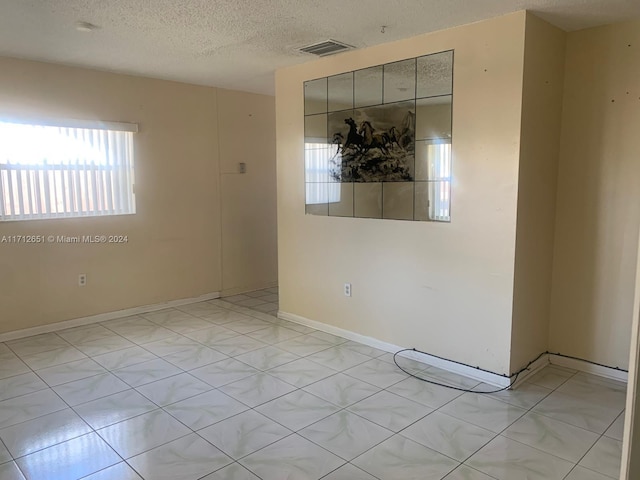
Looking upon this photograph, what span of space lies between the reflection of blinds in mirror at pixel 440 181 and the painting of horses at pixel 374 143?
0.17m

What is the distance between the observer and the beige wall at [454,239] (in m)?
3.04

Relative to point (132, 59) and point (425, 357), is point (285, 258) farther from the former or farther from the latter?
point (132, 59)

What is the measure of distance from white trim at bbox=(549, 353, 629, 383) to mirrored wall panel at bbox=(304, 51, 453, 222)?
1.37 metres

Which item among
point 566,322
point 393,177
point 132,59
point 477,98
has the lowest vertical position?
point 566,322

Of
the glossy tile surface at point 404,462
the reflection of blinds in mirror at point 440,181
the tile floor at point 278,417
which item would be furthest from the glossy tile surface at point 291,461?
the reflection of blinds in mirror at point 440,181

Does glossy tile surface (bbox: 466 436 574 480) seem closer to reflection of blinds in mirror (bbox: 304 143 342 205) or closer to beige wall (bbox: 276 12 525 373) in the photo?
beige wall (bbox: 276 12 525 373)

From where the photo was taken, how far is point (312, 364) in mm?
3551

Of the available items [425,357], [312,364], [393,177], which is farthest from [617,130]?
[312,364]

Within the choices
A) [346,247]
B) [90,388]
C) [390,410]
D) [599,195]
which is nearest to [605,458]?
[390,410]

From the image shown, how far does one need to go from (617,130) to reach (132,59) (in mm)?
3765

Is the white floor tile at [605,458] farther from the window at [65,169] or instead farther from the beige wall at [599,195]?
the window at [65,169]

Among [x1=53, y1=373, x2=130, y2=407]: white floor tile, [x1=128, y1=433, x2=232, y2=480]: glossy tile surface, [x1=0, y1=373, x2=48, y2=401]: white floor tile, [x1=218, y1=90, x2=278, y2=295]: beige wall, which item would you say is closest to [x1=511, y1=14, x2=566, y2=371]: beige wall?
[x1=128, y1=433, x2=232, y2=480]: glossy tile surface

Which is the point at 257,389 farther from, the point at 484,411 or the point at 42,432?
the point at 484,411

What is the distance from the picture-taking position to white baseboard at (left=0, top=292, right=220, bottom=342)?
13.7 ft
